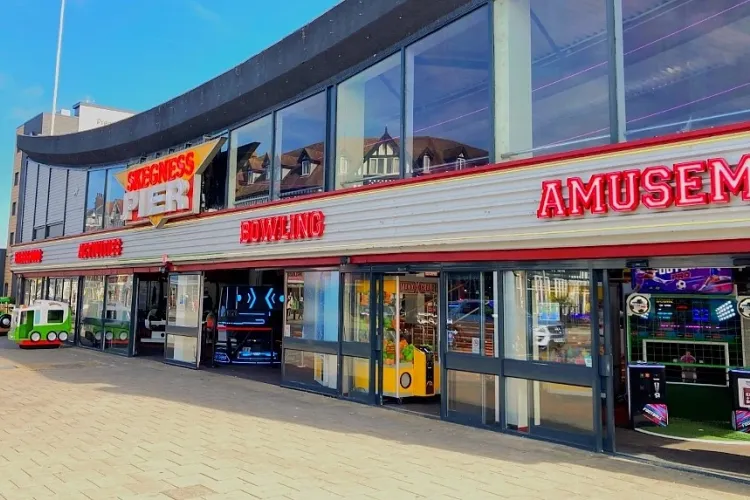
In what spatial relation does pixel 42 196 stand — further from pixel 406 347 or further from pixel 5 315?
pixel 406 347

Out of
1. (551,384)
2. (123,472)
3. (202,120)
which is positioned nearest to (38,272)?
(202,120)

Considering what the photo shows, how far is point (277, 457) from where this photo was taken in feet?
21.7

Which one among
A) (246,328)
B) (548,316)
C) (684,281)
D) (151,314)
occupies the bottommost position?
(246,328)

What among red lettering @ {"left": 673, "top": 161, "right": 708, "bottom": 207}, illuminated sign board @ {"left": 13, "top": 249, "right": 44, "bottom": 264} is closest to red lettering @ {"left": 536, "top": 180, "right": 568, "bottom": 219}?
red lettering @ {"left": 673, "top": 161, "right": 708, "bottom": 207}

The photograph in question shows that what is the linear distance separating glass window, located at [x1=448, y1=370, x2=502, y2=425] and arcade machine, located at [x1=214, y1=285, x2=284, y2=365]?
8.06m

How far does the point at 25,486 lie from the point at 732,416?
29.0 ft

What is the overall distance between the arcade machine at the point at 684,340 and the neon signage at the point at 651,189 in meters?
3.22

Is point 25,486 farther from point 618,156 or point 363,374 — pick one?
point 618,156

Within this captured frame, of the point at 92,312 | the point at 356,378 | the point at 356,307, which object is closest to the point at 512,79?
the point at 356,307

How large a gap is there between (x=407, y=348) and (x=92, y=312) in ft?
44.7

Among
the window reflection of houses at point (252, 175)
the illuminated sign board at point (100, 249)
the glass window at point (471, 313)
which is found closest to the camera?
the glass window at point (471, 313)

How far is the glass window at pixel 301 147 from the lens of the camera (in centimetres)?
1143

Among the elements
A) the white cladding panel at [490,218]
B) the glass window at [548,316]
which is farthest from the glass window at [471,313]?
the white cladding panel at [490,218]

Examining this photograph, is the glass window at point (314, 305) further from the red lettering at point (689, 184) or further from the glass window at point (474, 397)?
the red lettering at point (689, 184)
